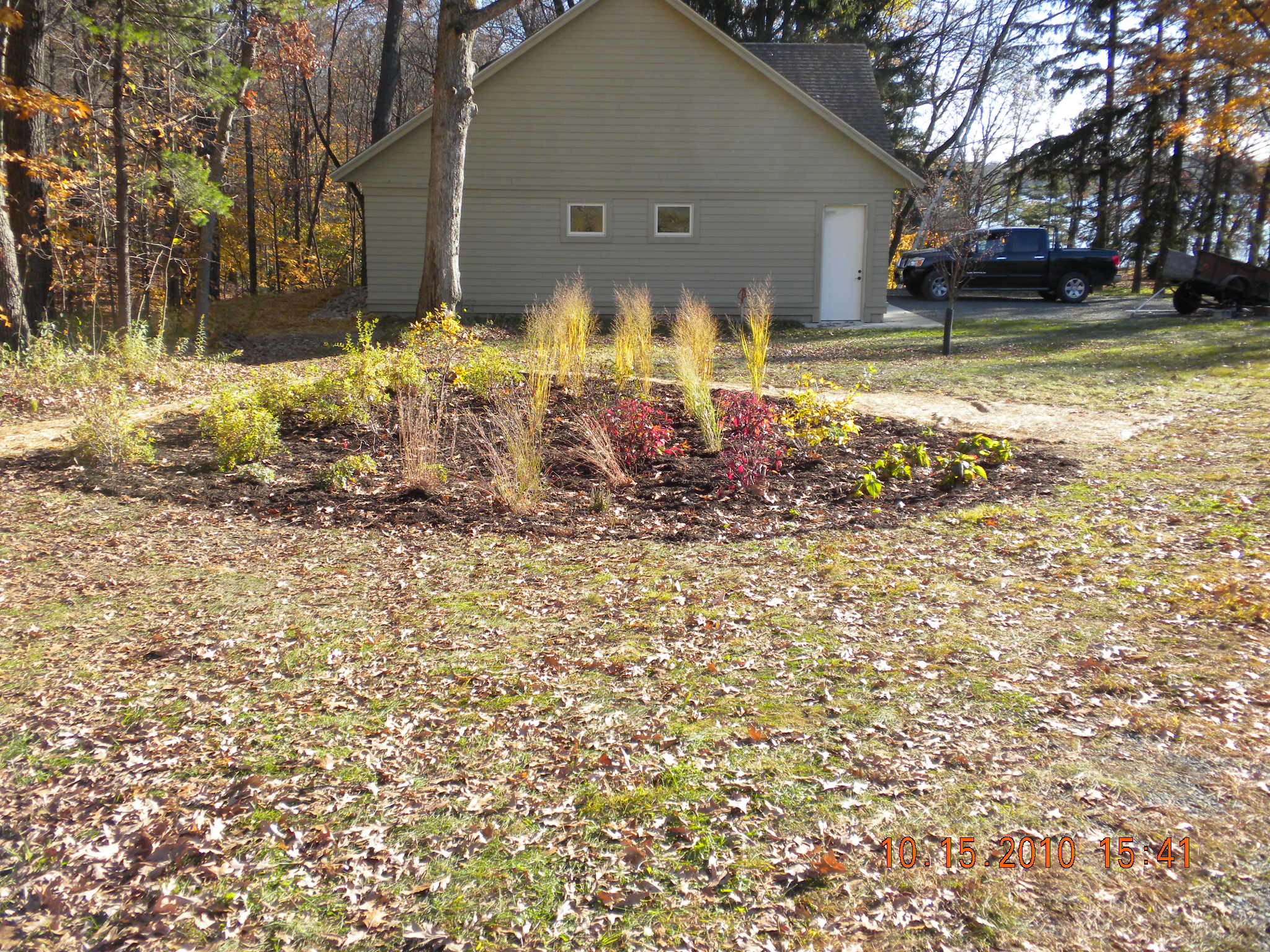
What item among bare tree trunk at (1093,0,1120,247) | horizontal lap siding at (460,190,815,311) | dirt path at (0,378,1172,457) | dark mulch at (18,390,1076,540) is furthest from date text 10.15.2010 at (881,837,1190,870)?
bare tree trunk at (1093,0,1120,247)

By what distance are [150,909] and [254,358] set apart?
38.4ft

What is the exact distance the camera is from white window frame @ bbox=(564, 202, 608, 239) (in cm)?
1681

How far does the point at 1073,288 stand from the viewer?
815 inches

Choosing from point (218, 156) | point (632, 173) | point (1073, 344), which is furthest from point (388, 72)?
point (1073, 344)

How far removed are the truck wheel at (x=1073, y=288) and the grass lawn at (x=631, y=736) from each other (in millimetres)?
16985

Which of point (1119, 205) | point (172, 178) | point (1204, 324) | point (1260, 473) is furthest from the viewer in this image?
point (1119, 205)

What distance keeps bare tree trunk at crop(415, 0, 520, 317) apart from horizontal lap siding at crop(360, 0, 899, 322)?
2727mm

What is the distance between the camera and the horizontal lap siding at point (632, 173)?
16250 mm

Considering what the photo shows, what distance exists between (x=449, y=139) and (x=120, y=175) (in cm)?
474

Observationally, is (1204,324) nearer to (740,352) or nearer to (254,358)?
(740,352)

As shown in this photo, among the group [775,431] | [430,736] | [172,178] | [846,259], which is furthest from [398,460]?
[846,259]

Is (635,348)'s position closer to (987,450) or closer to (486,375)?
(486,375)

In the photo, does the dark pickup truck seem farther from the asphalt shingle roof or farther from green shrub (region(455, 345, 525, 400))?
green shrub (region(455, 345, 525, 400))

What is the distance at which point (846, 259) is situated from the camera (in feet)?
56.9
